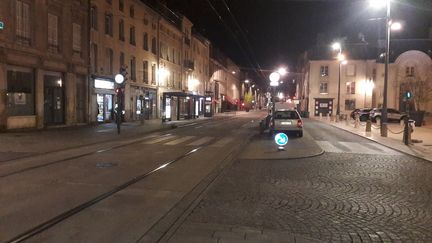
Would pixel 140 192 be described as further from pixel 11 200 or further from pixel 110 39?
pixel 110 39

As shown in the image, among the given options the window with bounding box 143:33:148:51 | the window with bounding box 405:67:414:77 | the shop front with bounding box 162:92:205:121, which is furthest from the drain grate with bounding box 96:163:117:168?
the window with bounding box 405:67:414:77

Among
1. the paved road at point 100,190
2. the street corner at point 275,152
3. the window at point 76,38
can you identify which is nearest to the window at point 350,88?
the window at point 76,38

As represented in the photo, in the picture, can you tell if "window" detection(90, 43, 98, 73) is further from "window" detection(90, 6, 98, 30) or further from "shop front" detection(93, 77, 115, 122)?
"window" detection(90, 6, 98, 30)

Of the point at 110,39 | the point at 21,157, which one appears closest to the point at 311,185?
the point at 21,157

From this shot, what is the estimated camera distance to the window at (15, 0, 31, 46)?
22.2m

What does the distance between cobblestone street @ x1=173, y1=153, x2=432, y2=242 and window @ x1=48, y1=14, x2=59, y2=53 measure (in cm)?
1780

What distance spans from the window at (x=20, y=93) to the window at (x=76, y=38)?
16.3ft

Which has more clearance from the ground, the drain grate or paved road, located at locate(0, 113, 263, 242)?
the drain grate

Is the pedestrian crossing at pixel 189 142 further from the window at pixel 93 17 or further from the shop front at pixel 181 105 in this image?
the shop front at pixel 181 105

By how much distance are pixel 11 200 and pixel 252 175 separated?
538 cm

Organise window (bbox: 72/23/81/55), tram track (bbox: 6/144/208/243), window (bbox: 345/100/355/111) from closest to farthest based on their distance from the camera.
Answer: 1. tram track (bbox: 6/144/208/243)
2. window (bbox: 72/23/81/55)
3. window (bbox: 345/100/355/111)

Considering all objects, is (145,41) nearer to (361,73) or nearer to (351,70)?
(351,70)

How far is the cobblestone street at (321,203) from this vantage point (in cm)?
586

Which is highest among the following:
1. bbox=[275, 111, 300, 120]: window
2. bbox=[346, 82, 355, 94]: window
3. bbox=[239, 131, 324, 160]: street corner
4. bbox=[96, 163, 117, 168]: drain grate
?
bbox=[346, 82, 355, 94]: window
